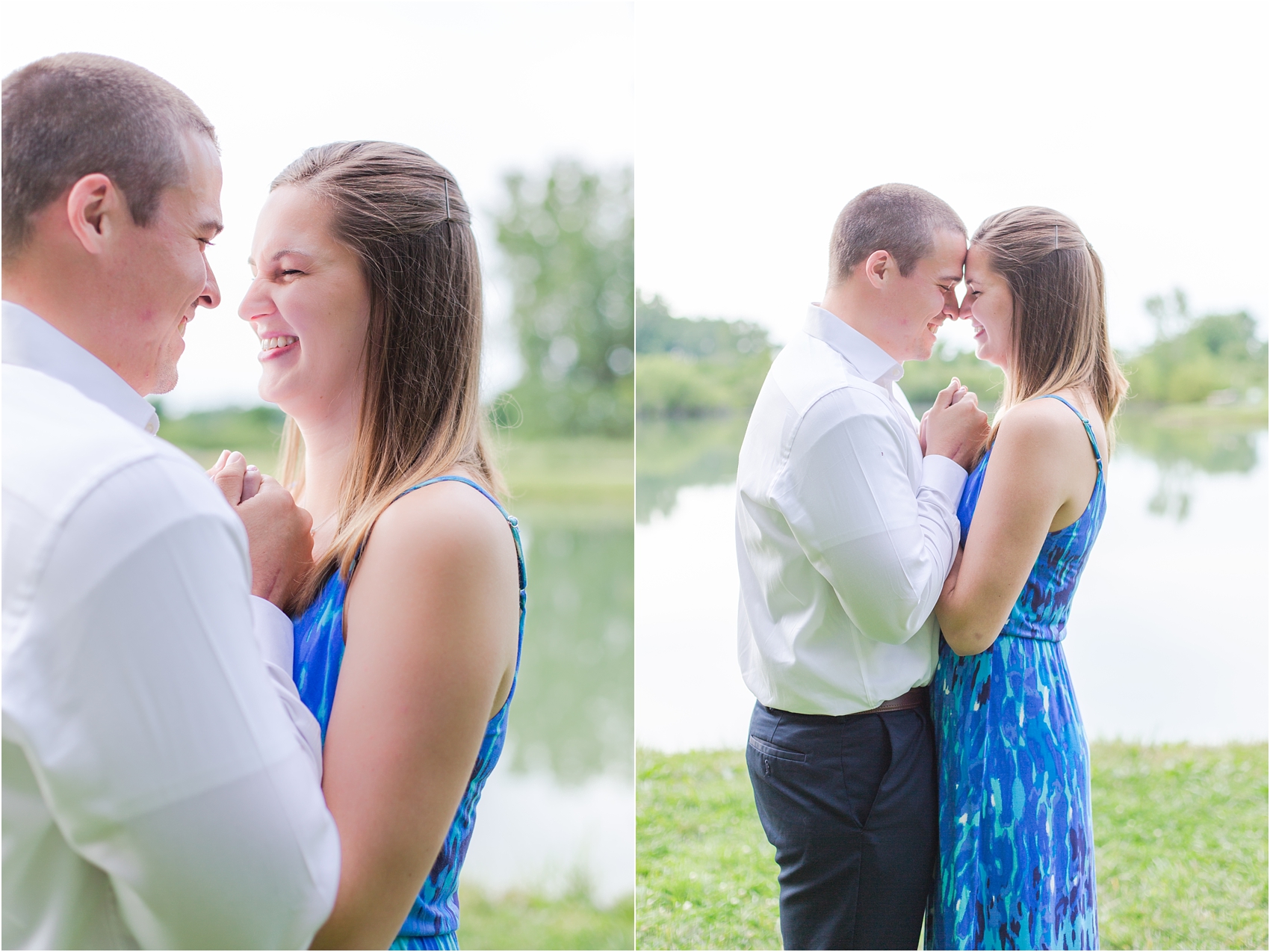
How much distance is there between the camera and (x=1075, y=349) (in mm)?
1826

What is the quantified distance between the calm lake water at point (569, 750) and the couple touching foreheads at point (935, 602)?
0.84 metres

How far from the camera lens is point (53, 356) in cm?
92

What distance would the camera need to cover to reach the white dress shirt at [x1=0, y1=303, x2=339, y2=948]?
719mm

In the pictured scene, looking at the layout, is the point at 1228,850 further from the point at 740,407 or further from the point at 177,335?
the point at 740,407

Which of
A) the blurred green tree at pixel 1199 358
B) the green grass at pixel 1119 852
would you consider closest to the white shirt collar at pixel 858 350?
the green grass at pixel 1119 852

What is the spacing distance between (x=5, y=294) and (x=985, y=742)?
162cm

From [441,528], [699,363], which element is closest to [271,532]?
[441,528]

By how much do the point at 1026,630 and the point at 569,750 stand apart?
6418mm

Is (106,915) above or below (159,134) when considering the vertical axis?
below

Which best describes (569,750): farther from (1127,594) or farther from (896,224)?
(896,224)

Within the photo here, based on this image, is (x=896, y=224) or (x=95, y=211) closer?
(x=95, y=211)

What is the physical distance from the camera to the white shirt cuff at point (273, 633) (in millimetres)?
1094

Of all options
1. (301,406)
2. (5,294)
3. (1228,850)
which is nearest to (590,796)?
(1228,850)

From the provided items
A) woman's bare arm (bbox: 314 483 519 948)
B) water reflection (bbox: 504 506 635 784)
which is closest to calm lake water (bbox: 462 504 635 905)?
water reflection (bbox: 504 506 635 784)
